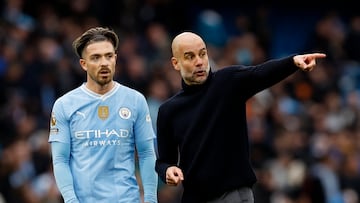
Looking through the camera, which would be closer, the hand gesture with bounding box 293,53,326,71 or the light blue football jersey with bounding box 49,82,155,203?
the hand gesture with bounding box 293,53,326,71

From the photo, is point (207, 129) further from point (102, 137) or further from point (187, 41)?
point (102, 137)

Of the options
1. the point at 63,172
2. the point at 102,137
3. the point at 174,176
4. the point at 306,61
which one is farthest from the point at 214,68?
the point at 306,61

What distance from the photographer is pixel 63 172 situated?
8.73 meters

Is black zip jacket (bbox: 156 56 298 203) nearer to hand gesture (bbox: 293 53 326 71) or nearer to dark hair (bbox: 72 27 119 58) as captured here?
hand gesture (bbox: 293 53 326 71)

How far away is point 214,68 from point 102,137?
8731 millimetres

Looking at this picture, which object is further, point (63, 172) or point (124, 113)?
point (124, 113)

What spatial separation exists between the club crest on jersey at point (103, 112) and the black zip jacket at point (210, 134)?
41cm

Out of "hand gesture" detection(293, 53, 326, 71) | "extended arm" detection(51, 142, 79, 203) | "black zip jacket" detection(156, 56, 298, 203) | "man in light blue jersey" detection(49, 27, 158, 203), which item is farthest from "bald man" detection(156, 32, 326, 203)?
"extended arm" detection(51, 142, 79, 203)

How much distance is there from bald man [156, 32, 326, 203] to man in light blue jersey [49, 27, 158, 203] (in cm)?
23

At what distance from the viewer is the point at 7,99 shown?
648 inches

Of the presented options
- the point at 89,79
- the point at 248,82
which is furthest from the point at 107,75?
the point at 248,82

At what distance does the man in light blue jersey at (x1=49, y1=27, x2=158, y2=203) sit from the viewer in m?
8.79

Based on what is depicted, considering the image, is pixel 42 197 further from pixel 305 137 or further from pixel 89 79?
pixel 89 79

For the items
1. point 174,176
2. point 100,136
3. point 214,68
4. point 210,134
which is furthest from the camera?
point 214,68
